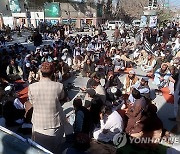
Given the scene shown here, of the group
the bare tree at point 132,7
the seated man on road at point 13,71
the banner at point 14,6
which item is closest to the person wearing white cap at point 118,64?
the seated man on road at point 13,71

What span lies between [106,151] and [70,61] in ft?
24.3

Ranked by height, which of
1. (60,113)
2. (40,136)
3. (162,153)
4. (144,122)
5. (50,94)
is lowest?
Result: (162,153)

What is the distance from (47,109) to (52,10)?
129 feet

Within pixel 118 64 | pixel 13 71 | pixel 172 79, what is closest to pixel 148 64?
pixel 118 64

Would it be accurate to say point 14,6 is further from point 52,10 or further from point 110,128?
point 110,128

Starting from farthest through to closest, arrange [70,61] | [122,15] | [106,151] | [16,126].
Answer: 1. [122,15]
2. [70,61]
3. [16,126]
4. [106,151]

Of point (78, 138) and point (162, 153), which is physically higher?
point (78, 138)

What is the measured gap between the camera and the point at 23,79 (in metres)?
9.72

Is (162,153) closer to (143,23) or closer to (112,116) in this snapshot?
(112,116)

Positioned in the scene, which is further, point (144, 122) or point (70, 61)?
point (70, 61)

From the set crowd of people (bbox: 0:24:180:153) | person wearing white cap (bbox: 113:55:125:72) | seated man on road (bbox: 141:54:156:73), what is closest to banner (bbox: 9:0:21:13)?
crowd of people (bbox: 0:24:180:153)

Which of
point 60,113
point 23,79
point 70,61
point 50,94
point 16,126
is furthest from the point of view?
point 70,61

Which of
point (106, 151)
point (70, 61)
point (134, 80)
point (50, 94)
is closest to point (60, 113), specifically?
point (50, 94)

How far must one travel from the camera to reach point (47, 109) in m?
3.05
